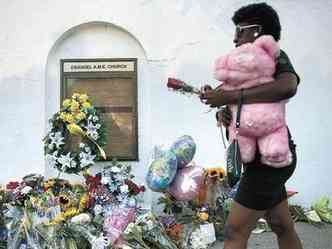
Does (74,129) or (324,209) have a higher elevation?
(74,129)

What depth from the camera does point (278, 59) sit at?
2934 millimetres

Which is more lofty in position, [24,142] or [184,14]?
[184,14]

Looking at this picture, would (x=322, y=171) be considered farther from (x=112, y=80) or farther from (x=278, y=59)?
(x=278, y=59)

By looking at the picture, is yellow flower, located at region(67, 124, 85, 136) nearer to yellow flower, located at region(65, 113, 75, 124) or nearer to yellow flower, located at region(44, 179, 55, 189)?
yellow flower, located at region(65, 113, 75, 124)

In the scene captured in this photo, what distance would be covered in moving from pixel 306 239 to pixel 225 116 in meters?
2.50

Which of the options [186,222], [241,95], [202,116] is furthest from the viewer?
[202,116]

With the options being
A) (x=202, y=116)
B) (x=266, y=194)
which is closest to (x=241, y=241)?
(x=266, y=194)

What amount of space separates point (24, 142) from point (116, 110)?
1041 millimetres

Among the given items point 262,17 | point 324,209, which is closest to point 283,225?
point 262,17

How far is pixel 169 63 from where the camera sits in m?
5.98

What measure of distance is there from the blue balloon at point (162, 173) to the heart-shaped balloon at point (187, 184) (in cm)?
8

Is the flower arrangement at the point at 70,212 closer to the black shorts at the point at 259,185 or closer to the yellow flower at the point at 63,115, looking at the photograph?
the yellow flower at the point at 63,115

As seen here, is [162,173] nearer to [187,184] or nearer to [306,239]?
[187,184]

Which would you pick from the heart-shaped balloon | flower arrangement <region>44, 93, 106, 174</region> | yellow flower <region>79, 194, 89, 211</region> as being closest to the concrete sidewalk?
the heart-shaped balloon
